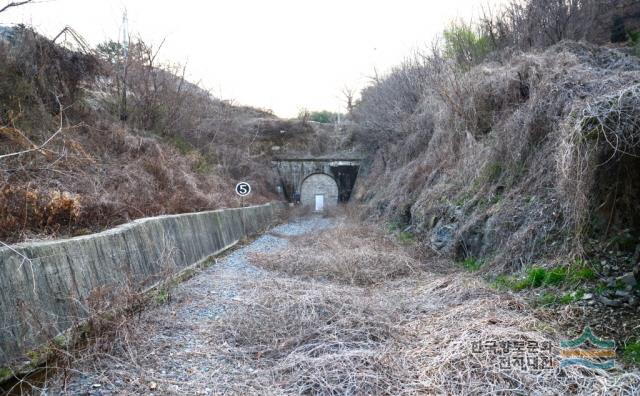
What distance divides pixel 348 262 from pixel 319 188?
75.4 feet

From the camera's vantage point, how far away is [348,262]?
23.2 feet

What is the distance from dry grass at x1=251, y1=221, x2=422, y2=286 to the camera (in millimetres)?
6609

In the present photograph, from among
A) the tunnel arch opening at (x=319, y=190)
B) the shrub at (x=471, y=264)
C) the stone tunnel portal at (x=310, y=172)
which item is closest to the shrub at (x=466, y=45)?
the shrub at (x=471, y=264)

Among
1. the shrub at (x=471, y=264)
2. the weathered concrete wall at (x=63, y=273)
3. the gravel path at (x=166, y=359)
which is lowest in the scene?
the shrub at (x=471, y=264)

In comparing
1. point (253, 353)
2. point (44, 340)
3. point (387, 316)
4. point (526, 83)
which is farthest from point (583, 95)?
point (44, 340)

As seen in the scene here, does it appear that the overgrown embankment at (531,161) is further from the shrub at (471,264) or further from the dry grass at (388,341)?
the dry grass at (388,341)

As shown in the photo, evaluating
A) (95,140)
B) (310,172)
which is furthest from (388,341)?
(310,172)

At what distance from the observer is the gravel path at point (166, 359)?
3.17 metres

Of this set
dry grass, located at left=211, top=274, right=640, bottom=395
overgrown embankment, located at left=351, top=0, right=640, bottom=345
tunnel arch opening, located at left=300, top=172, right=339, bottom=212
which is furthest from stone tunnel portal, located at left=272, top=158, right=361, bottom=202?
dry grass, located at left=211, top=274, right=640, bottom=395

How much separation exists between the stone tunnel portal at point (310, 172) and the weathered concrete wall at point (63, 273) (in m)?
22.1

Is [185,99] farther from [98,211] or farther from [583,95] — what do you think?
[583,95]

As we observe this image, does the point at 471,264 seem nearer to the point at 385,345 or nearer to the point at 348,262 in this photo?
the point at 348,262

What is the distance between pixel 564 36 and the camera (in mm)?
9148

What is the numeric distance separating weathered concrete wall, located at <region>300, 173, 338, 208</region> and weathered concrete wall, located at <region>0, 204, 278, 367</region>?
22804 millimetres
